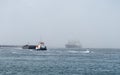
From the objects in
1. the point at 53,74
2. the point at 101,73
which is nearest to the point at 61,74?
the point at 53,74

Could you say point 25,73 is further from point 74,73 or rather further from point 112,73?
point 112,73

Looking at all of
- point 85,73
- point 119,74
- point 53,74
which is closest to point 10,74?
point 53,74

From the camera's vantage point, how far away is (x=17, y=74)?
75438mm

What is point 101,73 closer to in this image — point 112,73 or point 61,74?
point 112,73

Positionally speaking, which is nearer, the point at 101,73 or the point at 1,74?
the point at 1,74

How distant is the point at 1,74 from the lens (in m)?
74.8

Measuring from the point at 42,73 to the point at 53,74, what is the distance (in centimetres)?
214

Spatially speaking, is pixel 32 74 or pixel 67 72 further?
pixel 67 72

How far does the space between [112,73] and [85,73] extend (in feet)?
15.4

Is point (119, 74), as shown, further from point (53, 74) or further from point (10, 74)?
point (10, 74)

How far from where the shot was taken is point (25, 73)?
3034 inches

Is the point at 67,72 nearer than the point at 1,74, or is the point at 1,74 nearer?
the point at 1,74

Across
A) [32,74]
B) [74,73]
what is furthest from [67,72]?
[32,74]

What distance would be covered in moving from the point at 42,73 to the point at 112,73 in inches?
479
